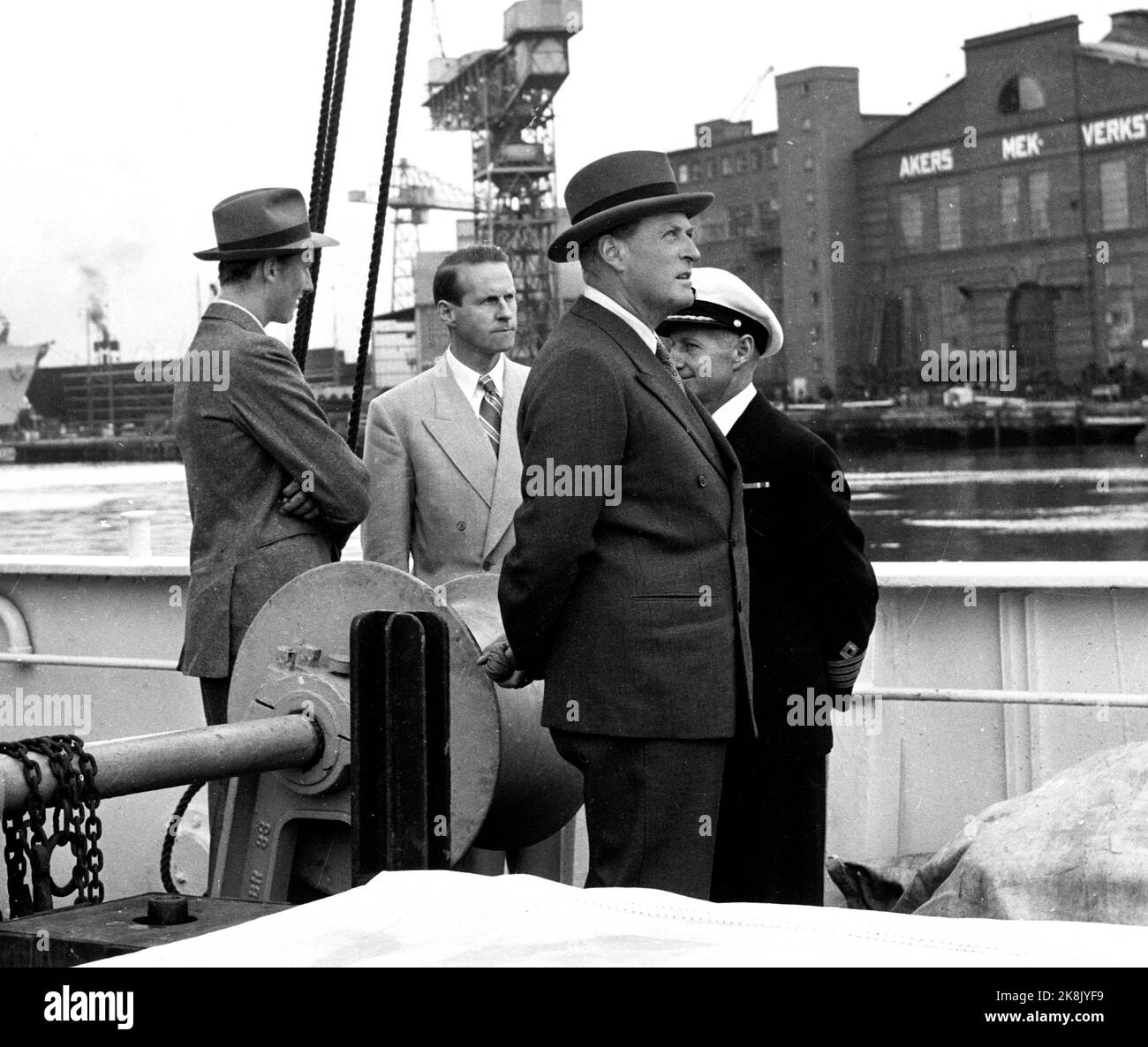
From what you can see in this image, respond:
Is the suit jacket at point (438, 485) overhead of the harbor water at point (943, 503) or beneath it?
beneath

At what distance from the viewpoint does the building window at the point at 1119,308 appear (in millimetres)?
33031

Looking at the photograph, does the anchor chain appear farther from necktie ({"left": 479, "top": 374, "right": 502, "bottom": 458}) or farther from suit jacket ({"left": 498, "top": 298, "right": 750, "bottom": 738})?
necktie ({"left": 479, "top": 374, "right": 502, "bottom": 458})

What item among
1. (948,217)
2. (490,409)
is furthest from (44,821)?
(948,217)

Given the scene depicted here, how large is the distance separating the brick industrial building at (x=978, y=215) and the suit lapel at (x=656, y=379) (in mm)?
18629

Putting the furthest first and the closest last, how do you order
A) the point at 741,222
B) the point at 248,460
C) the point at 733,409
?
the point at 741,222, the point at 248,460, the point at 733,409

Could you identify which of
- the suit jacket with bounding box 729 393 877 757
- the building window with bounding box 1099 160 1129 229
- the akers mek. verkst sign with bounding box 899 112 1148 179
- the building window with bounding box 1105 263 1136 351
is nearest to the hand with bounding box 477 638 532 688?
the suit jacket with bounding box 729 393 877 757

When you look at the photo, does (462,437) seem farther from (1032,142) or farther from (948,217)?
(1032,142)

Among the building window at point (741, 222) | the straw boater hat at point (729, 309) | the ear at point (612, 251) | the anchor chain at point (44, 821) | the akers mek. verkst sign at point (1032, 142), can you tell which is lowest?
the anchor chain at point (44, 821)

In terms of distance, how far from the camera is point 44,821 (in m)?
2.28

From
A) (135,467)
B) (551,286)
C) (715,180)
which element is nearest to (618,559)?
(135,467)

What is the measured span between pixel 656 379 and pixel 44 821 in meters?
1.21

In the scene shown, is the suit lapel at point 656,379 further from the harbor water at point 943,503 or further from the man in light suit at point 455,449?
the harbor water at point 943,503

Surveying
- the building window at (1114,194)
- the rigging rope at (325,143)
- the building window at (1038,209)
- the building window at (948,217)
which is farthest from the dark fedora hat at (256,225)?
the building window at (1114,194)
